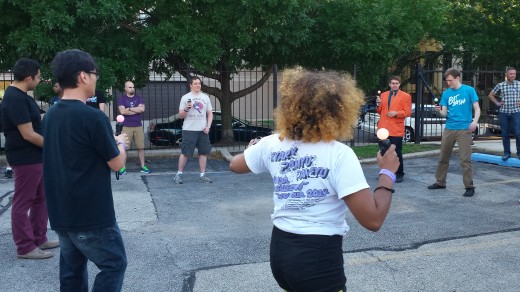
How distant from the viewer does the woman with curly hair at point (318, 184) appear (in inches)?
99.1

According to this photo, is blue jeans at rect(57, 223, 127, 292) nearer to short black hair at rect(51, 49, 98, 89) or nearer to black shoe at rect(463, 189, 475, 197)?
short black hair at rect(51, 49, 98, 89)

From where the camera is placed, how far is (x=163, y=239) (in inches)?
231

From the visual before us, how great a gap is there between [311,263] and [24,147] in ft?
11.5

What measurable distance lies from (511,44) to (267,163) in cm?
2379

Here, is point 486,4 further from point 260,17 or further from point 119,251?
point 119,251

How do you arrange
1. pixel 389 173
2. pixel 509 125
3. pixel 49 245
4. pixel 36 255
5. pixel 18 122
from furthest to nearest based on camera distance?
pixel 509 125 < pixel 49 245 < pixel 36 255 < pixel 18 122 < pixel 389 173

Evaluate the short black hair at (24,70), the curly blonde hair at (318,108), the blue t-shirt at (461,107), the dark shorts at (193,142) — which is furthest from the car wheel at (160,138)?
the curly blonde hair at (318,108)

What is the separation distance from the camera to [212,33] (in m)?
12.5

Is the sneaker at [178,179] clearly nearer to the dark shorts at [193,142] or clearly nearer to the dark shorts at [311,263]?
the dark shorts at [193,142]

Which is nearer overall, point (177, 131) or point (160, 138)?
point (160, 138)

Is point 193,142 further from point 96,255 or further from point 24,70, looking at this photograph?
point 96,255

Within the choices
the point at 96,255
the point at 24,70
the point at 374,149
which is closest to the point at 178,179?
the point at 24,70

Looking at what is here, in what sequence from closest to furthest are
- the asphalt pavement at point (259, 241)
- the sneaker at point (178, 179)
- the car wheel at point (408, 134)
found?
the asphalt pavement at point (259, 241), the sneaker at point (178, 179), the car wheel at point (408, 134)

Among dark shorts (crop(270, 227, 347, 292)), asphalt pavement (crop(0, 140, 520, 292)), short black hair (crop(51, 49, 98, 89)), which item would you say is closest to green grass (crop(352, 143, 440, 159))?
asphalt pavement (crop(0, 140, 520, 292))
